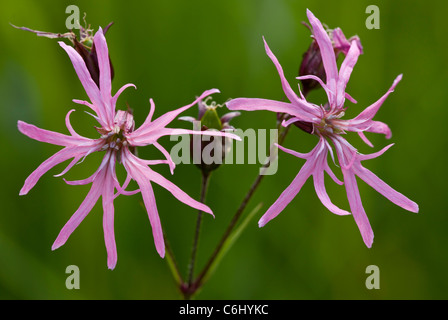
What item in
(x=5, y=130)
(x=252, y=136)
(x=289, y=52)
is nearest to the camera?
(x=252, y=136)

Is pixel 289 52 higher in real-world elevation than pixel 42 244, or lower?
higher

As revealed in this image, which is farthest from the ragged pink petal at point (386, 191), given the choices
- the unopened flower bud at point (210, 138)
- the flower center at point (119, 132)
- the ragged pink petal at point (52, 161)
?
the ragged pink petal at point (52, 161)

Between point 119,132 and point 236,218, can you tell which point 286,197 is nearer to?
point 236,218

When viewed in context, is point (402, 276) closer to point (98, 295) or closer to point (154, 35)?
point (98, 295)

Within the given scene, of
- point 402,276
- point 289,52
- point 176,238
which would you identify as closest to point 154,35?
point 289,52

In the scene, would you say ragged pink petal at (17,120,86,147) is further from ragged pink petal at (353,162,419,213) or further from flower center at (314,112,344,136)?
ragged pink petal at (353,162,419,213)

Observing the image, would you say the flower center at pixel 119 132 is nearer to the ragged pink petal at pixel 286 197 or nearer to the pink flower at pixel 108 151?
the pink flower at pixel 108 151

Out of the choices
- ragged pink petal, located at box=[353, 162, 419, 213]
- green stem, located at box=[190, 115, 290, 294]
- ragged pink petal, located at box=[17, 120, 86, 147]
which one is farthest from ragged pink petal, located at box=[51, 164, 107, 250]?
ragged pink petal, located at box=[353, 162, 419, 213]
